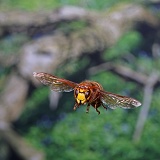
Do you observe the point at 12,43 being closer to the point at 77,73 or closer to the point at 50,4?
the point at 50,4

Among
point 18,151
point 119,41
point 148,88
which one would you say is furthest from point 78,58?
point 18,151

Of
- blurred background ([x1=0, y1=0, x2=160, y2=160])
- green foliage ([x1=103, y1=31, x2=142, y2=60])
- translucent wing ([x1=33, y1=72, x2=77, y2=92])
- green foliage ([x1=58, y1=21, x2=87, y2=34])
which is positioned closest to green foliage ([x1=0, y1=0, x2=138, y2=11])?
blurred background ([x1=0, y1=0, x2=160, y2=160])

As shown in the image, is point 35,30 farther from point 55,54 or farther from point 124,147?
point 124,147

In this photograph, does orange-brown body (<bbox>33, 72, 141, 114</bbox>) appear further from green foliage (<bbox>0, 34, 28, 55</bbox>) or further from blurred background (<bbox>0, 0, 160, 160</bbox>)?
green foliage (<bbox>0, 34, 28, 55</bbox>)

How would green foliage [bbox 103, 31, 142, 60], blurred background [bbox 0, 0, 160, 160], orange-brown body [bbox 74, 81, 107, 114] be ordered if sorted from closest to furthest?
orange-brown body [bbox 74, 81, 107, 114]
blurred background [bbox 0, 0, 160, 160]
green foliage [bbox 103, 31, 142, 60]

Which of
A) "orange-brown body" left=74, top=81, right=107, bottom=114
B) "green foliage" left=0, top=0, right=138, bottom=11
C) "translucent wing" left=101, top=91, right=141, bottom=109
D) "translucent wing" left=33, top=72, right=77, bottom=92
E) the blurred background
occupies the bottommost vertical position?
"orange-brown body" left=74, top=81, right=107, bottom=114

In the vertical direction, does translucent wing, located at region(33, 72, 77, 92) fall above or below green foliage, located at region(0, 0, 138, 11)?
below

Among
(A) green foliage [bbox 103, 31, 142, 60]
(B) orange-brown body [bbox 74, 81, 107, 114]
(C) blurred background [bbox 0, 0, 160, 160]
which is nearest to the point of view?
(B) orange-brown body [bbox 74, 81, 107, 114]

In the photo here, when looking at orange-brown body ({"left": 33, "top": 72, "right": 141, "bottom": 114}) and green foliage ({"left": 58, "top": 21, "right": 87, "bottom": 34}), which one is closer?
orange-brown body ({"left": 33, "top": 72, "right": 141, "bottom": 114})
